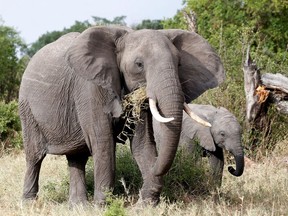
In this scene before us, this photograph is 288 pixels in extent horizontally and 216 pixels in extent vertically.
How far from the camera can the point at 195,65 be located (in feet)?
22.5

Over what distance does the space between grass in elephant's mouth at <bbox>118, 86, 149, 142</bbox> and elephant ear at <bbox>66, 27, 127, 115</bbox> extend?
4.4 inches

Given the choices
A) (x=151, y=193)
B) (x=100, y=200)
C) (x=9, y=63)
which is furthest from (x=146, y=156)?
(x=9, y=63)

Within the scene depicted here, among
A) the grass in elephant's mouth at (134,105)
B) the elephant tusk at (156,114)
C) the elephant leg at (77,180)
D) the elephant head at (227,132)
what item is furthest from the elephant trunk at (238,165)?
the elephant tusk at (156,114)

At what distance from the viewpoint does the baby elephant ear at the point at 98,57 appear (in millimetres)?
6613

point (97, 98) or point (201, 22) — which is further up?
point (97, 98)

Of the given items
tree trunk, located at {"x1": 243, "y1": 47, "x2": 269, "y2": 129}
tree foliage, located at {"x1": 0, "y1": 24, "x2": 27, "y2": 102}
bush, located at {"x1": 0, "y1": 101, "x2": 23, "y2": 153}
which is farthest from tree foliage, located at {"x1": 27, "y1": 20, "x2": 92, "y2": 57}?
tree trunk, located at {"x1": 243, "y1": 47, "x2": 269, "y2": 129}

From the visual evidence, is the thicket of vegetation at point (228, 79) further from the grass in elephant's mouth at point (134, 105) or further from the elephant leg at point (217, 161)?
the grass in elephant's mouth at point (134, 105)

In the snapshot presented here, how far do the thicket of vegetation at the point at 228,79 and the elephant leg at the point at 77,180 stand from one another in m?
0.45

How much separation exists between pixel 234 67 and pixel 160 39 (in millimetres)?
6861

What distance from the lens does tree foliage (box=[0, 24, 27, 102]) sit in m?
22.0

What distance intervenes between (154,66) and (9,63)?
1713 centimetres

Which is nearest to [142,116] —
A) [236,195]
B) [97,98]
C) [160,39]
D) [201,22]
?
[97,98]

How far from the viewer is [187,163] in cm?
805

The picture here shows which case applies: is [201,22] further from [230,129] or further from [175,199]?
[175,199]
